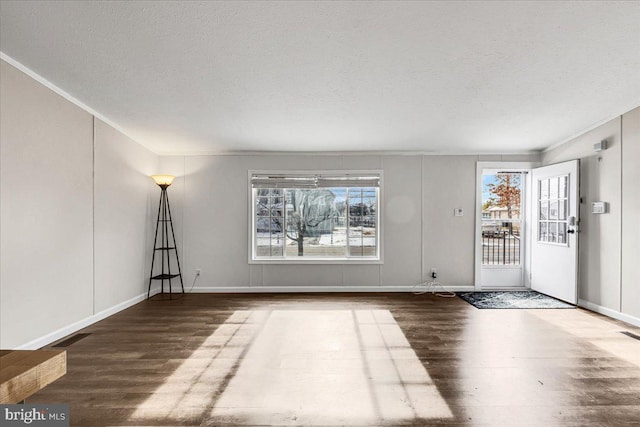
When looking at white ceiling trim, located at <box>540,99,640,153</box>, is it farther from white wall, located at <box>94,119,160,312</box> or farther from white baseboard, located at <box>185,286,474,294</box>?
white wall, located at <box>94,119,160,312</box>

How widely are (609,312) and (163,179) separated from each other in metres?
6.27

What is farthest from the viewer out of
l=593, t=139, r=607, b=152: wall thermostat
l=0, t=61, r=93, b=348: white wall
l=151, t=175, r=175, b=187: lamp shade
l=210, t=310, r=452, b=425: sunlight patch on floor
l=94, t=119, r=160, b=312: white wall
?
l=151, t=175, r=175, b=187: lamp shade

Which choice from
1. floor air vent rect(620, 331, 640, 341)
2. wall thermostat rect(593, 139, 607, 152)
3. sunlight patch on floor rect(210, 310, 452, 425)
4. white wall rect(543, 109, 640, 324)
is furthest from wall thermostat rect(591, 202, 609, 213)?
sunlight patch on floor rect(210, 310, 452, 425)

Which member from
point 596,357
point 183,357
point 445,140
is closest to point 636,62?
point 445,140

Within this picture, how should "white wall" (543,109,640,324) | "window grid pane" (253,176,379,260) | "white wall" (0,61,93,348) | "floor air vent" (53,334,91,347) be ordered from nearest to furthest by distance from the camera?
1. "white wall" (0,61,93,348)
2. "floor air vent" (53,334,91,347)
3. "white wall" (543,109,640,324)
4. "window grid pane" (253,176,379,260)

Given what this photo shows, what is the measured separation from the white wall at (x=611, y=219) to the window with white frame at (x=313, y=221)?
2.85 metres

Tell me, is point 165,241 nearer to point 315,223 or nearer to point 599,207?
point 315,223

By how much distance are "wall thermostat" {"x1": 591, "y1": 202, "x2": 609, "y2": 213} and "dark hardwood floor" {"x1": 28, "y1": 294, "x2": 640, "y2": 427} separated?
1.34m

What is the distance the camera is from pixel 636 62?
260 cm

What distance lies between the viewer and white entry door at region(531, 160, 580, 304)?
4277 mm

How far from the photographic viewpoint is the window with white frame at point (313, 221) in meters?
5.19

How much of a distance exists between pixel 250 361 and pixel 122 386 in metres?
0.93

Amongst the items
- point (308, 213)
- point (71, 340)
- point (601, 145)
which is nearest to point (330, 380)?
point (71, 340)

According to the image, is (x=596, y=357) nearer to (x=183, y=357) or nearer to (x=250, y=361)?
(x=250, y=361)
